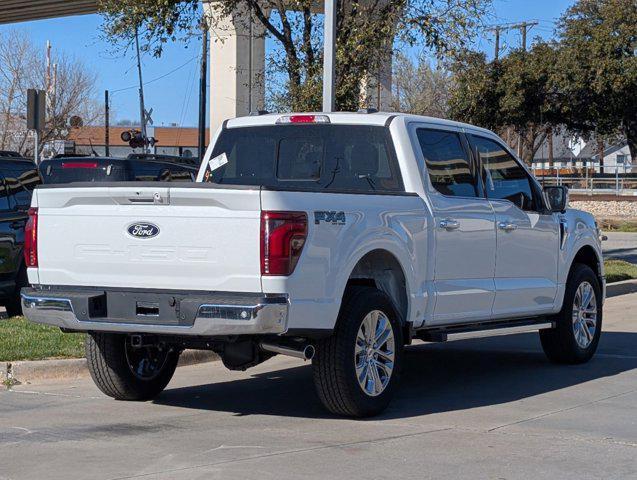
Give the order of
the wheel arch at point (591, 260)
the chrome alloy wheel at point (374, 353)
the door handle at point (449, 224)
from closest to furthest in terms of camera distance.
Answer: the chrome alloy wheel at point (374, 353) < the door handle at point (449, 224) < the wheel arch at point (591, 260)

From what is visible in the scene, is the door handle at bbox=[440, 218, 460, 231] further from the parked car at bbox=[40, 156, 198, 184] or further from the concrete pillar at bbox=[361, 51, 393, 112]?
the concrete pillar at bbox=[361, 51, 393, 112]

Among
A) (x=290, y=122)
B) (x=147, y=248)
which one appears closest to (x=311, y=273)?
(x=147, y=248)

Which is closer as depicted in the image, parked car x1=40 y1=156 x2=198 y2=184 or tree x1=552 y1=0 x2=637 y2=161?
parked car x1=40 y1=156 x2=198 y2=184

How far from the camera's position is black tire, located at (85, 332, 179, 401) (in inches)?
336

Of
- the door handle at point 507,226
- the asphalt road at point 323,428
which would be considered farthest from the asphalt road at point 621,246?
the door handle at point 507,226

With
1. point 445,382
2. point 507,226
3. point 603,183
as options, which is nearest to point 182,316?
point 445,382

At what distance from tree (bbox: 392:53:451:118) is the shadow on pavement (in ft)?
149

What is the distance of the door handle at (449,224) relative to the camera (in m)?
8.79

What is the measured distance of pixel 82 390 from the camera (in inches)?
369

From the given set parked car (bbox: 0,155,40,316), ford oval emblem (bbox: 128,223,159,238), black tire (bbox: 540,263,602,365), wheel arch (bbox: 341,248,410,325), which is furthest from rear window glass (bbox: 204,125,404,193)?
parked car (bbox: 0,155,40,316)

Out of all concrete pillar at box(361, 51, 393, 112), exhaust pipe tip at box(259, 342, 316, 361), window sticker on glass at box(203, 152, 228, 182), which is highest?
concrete pillar at box(361, 51, 393, 112)

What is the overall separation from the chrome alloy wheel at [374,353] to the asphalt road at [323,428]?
0.26 metres

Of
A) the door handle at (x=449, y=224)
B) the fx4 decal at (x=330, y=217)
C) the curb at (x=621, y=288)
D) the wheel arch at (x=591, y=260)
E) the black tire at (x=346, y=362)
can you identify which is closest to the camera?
the fx4 decal at (x=330, y=217)

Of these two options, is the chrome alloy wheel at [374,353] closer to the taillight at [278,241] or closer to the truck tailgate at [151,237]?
the taillight at [278,241]
